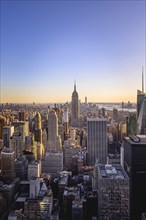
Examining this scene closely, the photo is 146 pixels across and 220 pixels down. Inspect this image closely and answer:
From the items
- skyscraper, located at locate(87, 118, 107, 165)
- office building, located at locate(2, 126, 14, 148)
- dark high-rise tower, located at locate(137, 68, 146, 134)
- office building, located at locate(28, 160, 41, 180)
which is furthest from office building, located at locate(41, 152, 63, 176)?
dark high-rise tower, located at locate(137, 68, 146, 134)

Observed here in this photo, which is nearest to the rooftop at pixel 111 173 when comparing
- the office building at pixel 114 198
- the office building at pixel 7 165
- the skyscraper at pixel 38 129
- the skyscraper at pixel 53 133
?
the office building at pixel 114 198

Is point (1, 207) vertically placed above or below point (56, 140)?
below

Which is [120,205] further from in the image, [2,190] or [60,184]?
[2,190]

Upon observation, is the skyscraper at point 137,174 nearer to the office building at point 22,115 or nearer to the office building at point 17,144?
the office building at point 22,115

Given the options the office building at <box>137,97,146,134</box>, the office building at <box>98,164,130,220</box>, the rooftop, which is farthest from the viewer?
the office building at <box>137,97,146,134</box>

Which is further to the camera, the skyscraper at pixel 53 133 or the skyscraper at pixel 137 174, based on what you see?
the skyscraper at pixel 53 133

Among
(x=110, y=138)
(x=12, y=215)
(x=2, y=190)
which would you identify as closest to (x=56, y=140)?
(x=110, y=138)

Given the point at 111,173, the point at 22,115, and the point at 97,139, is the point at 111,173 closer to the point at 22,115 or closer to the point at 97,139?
the point at 22,115

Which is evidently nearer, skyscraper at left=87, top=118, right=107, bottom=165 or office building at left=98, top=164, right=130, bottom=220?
office building at left=98, top=164, right=130, bottom=220

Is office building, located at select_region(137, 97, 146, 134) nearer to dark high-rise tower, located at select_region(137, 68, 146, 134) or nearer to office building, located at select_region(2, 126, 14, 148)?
dark high-rise tower, located at select_region(137, 68, 146, 134)
